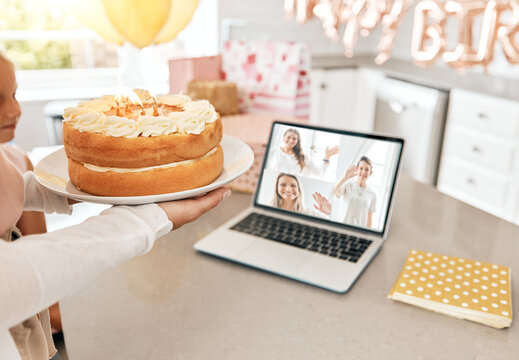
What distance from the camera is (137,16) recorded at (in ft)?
4.19

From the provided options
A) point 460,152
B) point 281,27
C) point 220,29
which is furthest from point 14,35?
point 460,152

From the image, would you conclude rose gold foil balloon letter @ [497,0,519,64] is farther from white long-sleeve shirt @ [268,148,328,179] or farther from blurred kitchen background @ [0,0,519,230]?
white long-sleeve shirt @ [268,148,328,179]

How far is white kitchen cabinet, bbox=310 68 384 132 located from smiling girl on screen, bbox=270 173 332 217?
8.60 feet

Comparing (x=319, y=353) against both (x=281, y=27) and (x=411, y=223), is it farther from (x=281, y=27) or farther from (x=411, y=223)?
(x=281, y=27)

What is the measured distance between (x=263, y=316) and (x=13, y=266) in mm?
445

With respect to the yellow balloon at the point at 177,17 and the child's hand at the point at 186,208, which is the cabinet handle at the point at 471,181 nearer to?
the yellow balloon at the point at 177,17

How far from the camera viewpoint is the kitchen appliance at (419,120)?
9.76 feet

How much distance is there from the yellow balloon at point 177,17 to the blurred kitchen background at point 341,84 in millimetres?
344

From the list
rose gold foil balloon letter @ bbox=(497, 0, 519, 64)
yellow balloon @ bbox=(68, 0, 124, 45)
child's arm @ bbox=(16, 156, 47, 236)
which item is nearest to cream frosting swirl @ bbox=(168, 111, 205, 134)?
child's arm @ bbox=(16, 156, 47, 236)

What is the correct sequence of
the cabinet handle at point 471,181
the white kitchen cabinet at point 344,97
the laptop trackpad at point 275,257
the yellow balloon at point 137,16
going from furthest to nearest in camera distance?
the white kitchen cabinet at point 344,97 → the cabinet handle at point 471,181 → the yellow balloon at point 137,16 → the laptop trackpad at point 275,257

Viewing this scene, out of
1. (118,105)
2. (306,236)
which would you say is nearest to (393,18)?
(306,236)

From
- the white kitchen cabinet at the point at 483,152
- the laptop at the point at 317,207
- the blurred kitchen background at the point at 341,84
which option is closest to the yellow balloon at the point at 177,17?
the blurred kitchen background at the point at 341,84

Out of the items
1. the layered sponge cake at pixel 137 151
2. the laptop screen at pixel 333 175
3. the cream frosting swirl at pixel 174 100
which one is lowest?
the laptop screen at pixel 333 175

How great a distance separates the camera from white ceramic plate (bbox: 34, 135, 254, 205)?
73 cm
